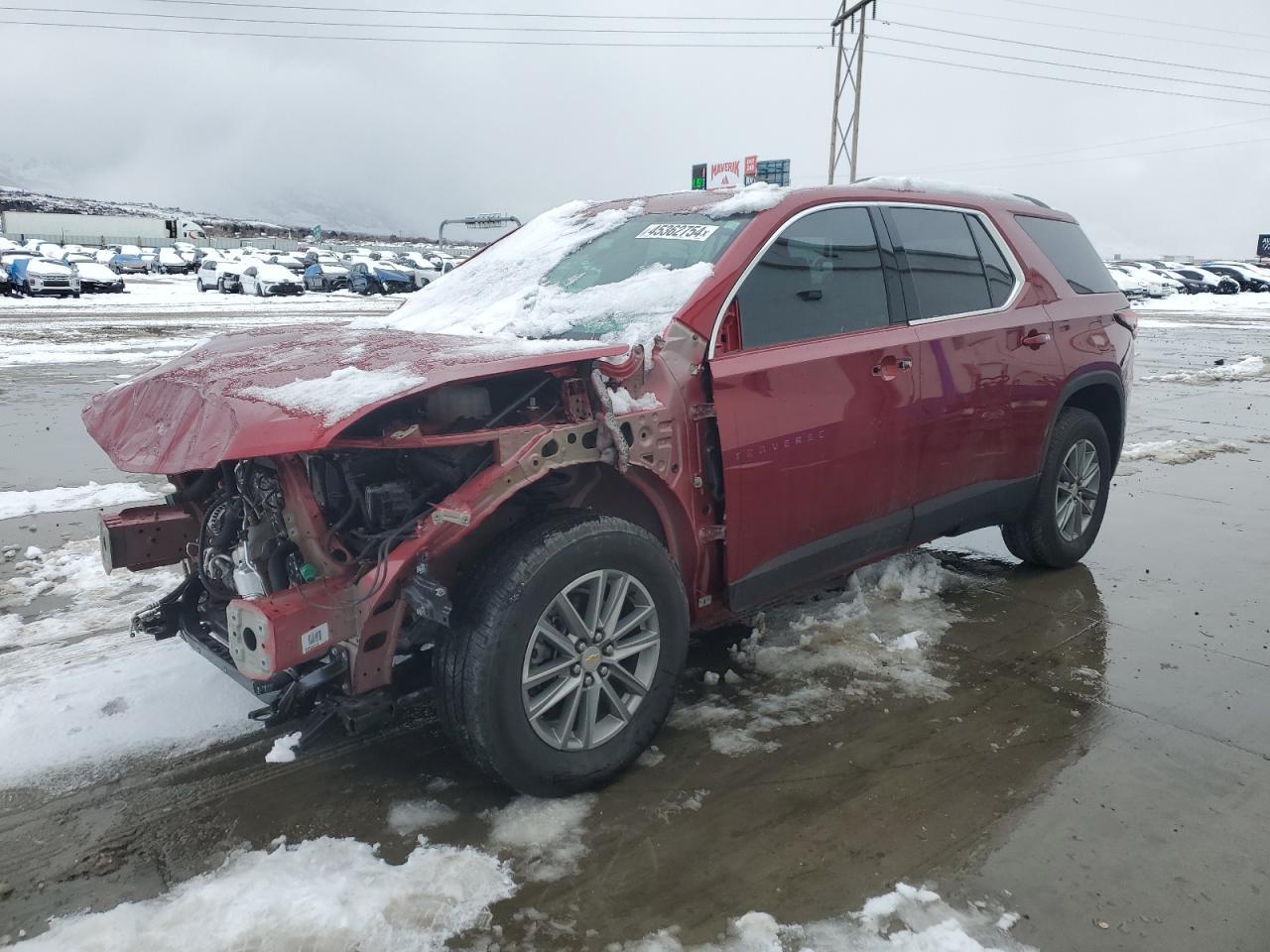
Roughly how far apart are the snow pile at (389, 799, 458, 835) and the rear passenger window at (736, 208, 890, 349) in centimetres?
181

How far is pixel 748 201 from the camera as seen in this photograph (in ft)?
12.0

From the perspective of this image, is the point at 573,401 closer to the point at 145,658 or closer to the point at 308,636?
the point at 308,636

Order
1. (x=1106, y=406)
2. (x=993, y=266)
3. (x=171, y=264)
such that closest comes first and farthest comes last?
(x=993, y=266) → (x=1106, y=406) → (x=171, y=264)

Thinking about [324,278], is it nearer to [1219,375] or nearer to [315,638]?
[1219,375]

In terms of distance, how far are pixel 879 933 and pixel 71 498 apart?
18.9ft

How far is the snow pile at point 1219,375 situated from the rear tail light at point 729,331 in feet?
38.0

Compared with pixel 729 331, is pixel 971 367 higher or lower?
lower

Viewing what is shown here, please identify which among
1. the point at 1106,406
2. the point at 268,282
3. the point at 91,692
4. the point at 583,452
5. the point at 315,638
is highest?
the point at 583,452

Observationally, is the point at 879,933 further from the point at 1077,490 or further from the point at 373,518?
the point at 1077,490

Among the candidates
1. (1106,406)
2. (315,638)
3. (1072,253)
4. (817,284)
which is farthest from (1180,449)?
(315,638)

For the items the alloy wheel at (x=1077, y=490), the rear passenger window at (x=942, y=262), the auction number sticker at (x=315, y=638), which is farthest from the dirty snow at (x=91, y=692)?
the alloy wheel at (x=1077, y=490)

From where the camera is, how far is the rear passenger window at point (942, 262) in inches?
156

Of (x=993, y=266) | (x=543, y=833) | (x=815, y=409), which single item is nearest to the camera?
(x=543, y=833)

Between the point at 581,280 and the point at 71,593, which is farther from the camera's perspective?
the point at 71,593
